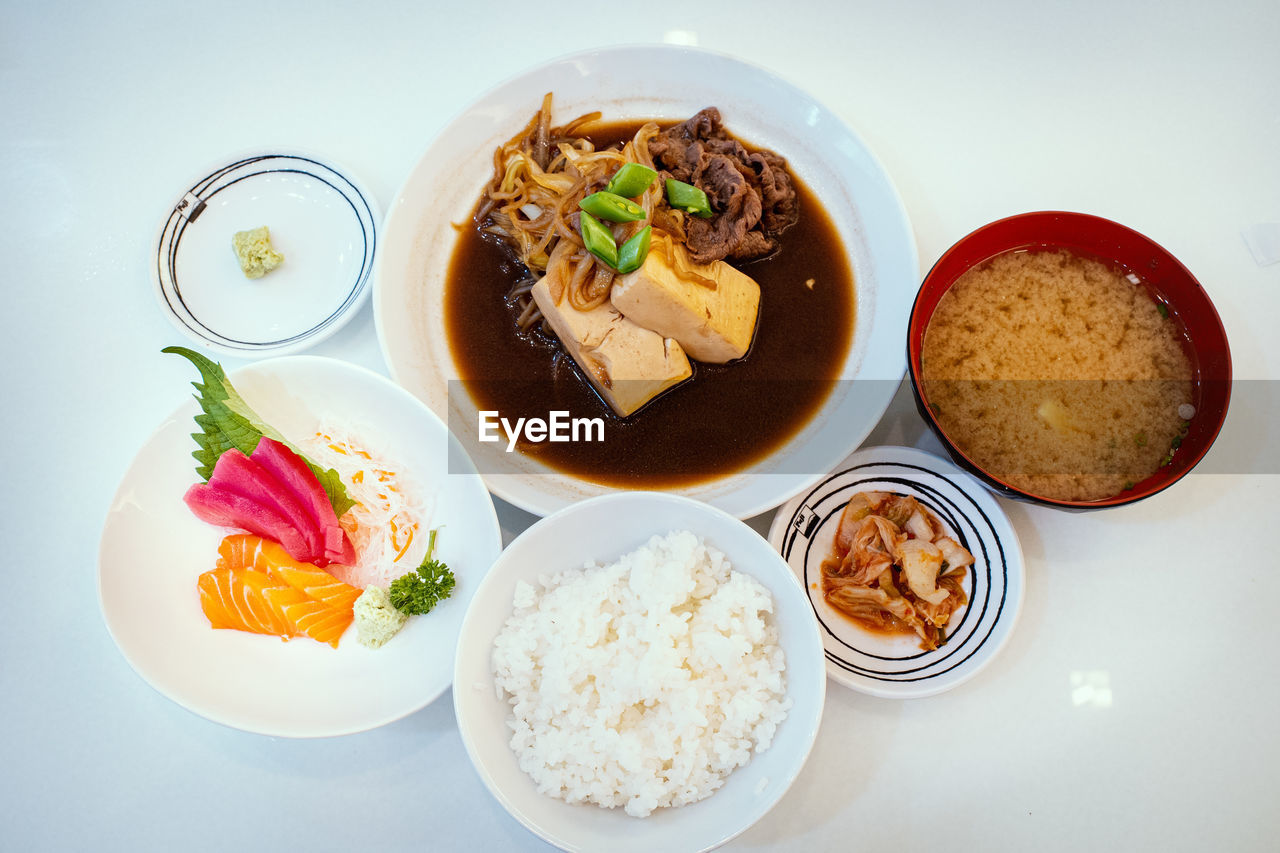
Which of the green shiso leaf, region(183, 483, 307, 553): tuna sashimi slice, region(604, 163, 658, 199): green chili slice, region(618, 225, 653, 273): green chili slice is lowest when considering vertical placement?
region(183, 483, 307, 553): tuna sashimi slice

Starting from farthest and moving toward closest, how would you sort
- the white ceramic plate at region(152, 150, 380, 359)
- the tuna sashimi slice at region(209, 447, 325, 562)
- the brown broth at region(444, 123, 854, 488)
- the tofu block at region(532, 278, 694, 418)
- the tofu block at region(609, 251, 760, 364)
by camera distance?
1. the white ceramic plate at region(152, 150, 380, 359)
2. the brown broth at region(444, 123, 854, 488)
3. the tofu block at region(532, 278, 694, 418)
4. the tofu block at region(609, 251, 760, 364)
5. the tuna sashimi slice at region(209, 447, 325, 562)

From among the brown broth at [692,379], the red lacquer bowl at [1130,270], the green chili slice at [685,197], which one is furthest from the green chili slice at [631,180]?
the red lacquer bowl at [1130,270]

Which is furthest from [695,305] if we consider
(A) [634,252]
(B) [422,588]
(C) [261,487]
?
(C) [261,487]

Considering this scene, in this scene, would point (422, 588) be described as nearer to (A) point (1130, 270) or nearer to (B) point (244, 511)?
(B) point (244, 511)

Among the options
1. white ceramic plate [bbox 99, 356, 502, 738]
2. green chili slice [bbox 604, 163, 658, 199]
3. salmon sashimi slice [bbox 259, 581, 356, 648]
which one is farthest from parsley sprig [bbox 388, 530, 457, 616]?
green chili slice [bbox 604, 163, 658, 199]

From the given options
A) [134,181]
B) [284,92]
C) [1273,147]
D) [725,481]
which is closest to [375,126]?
[284,92]

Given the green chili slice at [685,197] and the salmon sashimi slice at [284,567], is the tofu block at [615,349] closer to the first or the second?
the green chili slice at [685,197]

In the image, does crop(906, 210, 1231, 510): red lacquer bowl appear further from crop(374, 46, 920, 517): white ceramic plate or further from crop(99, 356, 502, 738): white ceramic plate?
crop(99, 356, 502, 738): white ceramic plate
